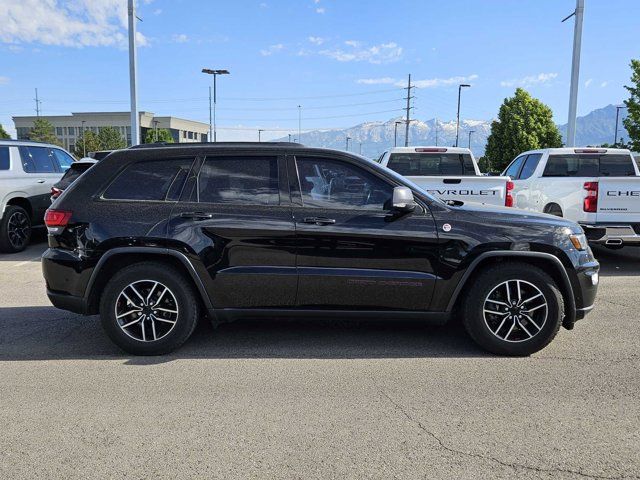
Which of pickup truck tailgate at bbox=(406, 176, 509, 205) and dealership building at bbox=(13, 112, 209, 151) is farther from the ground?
dealership building at bbox=(13, 112, 209, 151)

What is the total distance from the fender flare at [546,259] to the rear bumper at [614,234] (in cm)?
417

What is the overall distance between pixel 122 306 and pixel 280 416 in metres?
1.85

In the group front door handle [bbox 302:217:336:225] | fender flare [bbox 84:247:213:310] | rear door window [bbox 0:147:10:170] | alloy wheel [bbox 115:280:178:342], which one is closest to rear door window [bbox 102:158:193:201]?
fender flare [bbox 84:247:213:310]

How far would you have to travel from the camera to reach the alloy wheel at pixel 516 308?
4.49 meters

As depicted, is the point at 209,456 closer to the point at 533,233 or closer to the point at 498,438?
the point at 498,438

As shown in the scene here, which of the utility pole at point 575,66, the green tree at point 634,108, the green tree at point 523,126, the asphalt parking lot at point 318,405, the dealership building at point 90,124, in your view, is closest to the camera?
the asphalt parking lot at point 318,405

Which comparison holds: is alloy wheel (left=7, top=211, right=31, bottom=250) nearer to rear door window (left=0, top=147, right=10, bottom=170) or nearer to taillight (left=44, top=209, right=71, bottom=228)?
rear door window (left=0, top=147, right=10, bottom=170)

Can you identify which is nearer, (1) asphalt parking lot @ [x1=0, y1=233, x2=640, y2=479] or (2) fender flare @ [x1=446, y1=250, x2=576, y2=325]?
(1) asphalt parking lot @ [x1=0, y1=233, x2=640, y2=479]

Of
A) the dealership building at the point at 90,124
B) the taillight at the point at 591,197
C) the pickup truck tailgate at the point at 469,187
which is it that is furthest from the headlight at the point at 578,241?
the dealership building at the point at 90,124

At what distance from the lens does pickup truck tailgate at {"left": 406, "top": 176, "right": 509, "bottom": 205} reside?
843cm

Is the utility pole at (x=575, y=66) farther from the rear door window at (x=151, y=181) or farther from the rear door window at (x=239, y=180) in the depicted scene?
the rear door window at (x=151, y=181)

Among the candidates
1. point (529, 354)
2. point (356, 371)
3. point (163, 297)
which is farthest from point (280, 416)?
point (529, 354)

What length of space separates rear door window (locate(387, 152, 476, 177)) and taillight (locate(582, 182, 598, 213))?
2.26 m

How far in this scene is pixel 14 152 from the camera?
10.3m
